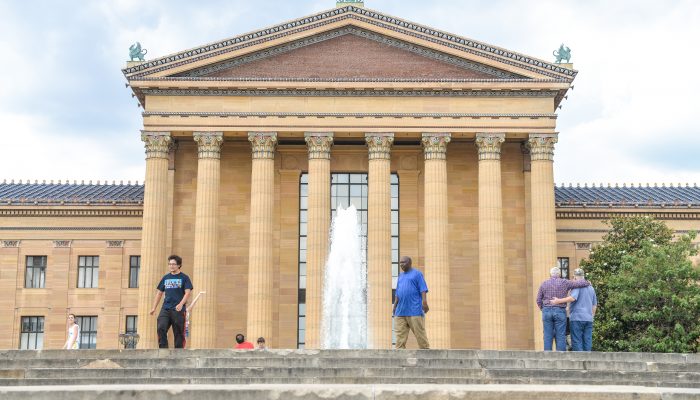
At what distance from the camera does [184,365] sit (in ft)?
72.2

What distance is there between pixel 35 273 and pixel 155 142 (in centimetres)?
1177

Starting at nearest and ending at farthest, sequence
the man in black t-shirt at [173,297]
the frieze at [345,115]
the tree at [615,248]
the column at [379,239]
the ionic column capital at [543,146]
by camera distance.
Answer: the man in black t-shirt at [173,297]
the tree at [615,248]
the column at [379,239]
the ionic column capital at [543,146]
the frieze at [345,115]

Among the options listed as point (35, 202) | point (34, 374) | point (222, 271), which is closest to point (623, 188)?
point (222, 271)

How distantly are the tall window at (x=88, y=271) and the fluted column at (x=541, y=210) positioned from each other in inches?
→ 946

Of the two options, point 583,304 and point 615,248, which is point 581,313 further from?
point 615,248

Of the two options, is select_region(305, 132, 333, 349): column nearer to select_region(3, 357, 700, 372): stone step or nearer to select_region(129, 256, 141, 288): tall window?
select_region(129, 256, 141, 288): tall window

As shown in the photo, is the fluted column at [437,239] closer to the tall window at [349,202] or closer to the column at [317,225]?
the tall window at [349,202]

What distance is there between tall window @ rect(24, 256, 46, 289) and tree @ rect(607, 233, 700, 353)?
1213 inches

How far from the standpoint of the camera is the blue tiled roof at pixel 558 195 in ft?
186

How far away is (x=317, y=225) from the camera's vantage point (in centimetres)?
4978

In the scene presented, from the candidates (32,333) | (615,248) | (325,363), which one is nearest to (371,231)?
(615,248)

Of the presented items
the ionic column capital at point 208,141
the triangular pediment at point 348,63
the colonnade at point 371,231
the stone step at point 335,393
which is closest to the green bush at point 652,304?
the colonnade at point 371,231

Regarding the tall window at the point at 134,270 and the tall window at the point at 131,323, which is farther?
the tall window at the point at 134,270

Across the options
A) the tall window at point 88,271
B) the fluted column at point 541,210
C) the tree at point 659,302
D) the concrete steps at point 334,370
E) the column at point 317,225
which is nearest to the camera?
the concrete steps at point 334,370
